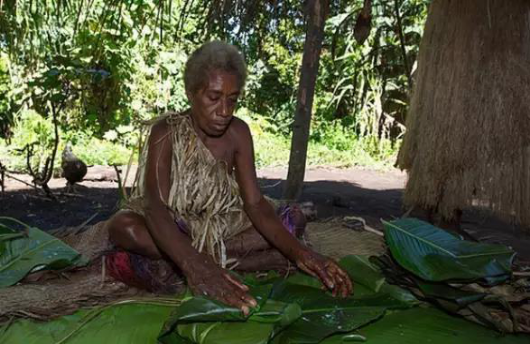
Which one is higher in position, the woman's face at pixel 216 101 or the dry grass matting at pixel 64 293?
the woman's face at pixel 216 101

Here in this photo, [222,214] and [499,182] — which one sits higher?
[499,182]

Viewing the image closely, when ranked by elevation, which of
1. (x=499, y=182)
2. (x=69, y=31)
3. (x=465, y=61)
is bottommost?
(x=499, y=182)

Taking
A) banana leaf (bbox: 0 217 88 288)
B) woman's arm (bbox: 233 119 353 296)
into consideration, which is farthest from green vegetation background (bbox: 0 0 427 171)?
woman's arm (bbox: 233 119 353 296)

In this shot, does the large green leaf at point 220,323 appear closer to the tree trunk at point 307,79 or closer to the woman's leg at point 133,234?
the woman's leg at point 133,234

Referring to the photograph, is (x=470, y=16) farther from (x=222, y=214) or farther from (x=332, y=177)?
(x=332, y=177)

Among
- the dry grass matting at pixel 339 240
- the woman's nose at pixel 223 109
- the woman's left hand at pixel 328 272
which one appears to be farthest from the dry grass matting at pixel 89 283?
the woman's nose at pixel 223 109

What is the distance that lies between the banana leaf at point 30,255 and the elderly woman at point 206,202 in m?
0.18

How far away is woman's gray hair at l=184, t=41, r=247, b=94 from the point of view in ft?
6.04

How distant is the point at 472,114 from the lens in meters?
2.63

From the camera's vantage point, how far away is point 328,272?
1824mm

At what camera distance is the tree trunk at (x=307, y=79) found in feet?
9.75

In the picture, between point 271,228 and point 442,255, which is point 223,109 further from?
point 442,255

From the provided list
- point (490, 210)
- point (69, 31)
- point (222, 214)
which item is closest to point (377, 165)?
point (69, 31)

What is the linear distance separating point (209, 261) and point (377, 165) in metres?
6.62
